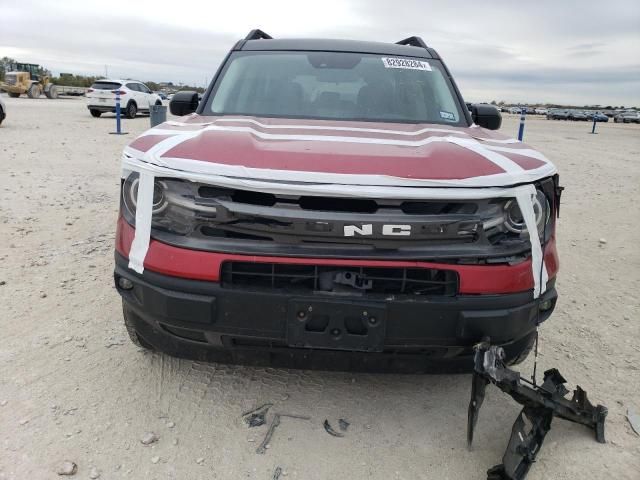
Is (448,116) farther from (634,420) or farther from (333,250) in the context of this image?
(634,420)

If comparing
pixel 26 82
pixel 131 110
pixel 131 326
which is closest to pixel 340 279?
pixel 131 326

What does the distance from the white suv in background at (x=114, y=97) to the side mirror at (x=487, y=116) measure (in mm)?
19566

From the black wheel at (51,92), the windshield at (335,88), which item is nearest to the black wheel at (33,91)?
the black wheel at (51,92)

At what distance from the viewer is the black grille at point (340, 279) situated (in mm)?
2113

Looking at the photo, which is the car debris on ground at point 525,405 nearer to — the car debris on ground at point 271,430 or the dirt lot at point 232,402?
the dirt lot at point 232,402

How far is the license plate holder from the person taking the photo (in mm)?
2072

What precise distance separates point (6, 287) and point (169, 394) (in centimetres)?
191

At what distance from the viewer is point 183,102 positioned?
394 centimetres

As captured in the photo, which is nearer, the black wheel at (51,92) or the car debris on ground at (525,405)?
the car debris on ground at (525,405)

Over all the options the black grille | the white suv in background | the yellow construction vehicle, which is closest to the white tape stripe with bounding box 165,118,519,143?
the black grille

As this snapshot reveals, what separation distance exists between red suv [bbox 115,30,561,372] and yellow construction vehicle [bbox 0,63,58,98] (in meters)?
36.1

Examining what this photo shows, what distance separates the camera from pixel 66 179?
765cm

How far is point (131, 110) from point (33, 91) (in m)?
16.5

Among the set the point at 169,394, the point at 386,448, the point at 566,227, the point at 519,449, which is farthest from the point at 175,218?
the point at 566,227
